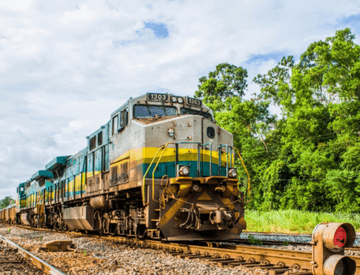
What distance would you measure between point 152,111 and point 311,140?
61.5ft

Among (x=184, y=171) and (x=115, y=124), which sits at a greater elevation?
(x=115, y=124)

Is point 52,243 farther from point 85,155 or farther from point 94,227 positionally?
point 85,155

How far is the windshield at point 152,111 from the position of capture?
9453 millimetres

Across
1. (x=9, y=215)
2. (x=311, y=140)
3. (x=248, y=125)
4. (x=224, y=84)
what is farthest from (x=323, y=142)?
(x=9, y=215)

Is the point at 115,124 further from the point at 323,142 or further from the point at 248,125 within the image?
the point at 248,125

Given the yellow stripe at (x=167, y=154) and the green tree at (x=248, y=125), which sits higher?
the green tree at (x=248, y=125)

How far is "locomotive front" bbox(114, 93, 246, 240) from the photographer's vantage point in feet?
26.4

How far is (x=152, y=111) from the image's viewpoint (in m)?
9.55

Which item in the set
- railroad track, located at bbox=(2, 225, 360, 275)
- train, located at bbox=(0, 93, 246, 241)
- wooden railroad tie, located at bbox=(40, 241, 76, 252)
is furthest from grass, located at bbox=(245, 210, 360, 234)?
wooden railroad tie, located at bbox=(40, 241, 76, 252)

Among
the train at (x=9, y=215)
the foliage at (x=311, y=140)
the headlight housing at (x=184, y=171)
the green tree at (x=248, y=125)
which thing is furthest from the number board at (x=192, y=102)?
the train at (x=9, y=215)

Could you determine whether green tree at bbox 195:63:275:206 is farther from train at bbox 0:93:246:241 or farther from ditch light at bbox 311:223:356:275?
ditch light at bbox 311:223:356:275

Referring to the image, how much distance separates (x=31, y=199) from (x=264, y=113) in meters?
20.8

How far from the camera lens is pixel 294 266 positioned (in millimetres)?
5422

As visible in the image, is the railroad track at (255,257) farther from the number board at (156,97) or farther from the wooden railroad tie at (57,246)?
the number board at (156,97)
